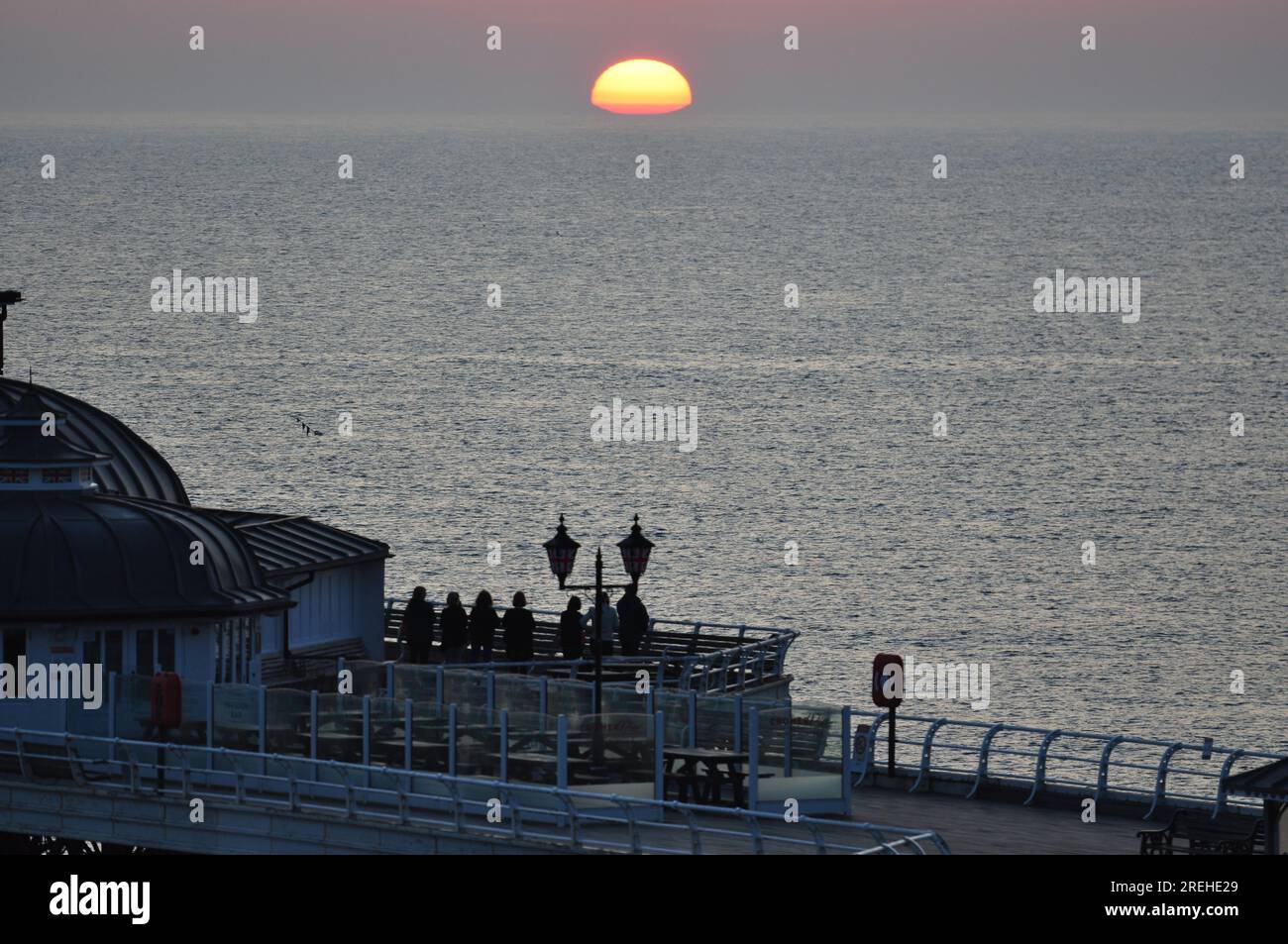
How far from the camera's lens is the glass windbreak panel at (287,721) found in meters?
32.2

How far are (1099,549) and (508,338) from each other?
3289 inches

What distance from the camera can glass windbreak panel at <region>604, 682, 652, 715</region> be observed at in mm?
31984

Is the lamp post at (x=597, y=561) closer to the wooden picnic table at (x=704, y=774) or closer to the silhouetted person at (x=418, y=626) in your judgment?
the wooden picnic table at (x=704, y=774)

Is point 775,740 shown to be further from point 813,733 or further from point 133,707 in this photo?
point 133,707

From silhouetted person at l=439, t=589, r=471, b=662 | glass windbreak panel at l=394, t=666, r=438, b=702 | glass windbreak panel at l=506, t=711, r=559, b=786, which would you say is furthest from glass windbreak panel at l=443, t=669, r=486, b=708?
silhouetted person at l=439, t=589, r=471, b=662

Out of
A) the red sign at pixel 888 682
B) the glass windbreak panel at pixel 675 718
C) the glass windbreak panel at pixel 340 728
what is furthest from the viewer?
the red sign at pixel 888 682

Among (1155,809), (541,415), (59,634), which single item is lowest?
(1155,809)

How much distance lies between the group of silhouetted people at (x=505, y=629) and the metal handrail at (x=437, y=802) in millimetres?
8367

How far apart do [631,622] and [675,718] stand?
9889mm

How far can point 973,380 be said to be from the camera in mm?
164375

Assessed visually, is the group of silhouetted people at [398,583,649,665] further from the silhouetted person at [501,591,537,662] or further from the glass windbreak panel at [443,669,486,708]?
the glass windbreak panel at [443,669,486,708]

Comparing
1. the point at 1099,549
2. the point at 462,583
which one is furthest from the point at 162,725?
the point at 1099,549

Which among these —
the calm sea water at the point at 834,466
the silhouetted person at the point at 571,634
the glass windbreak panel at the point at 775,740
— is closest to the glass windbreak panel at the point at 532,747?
the glass windbreak panel at the point at 775,740
